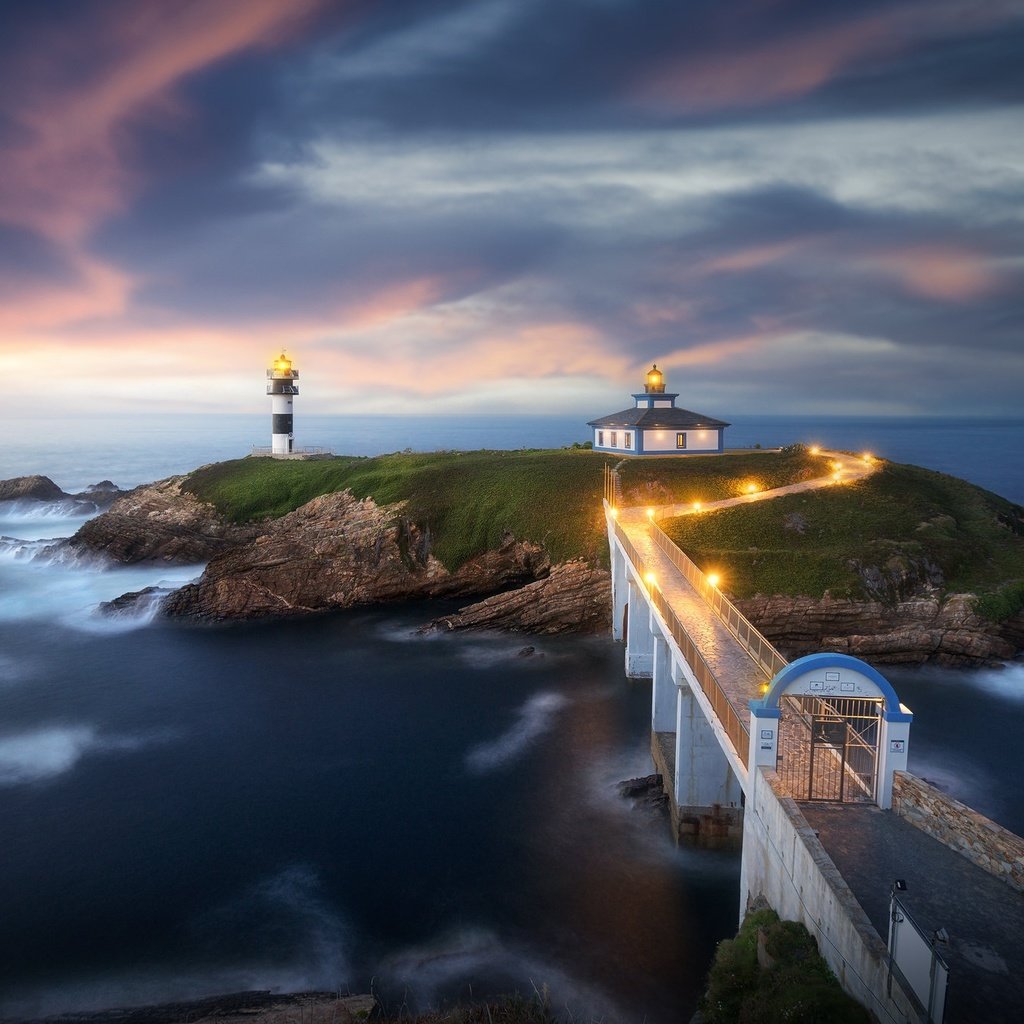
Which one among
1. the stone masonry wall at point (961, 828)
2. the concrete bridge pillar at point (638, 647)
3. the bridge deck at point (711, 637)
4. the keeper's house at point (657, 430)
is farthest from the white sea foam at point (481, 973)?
the keeper's house at point (657, 430)

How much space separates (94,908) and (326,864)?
19.8ft

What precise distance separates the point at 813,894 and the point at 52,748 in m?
29.5

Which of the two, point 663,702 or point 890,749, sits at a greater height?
point 890,749

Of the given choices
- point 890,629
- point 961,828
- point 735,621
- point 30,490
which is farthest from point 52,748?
point 30,490

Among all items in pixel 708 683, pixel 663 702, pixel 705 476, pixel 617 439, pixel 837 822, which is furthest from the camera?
pixel 617 439

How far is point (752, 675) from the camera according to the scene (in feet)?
65.5

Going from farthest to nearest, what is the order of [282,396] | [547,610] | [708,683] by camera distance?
[282,396] < [547,610] < [708,683]

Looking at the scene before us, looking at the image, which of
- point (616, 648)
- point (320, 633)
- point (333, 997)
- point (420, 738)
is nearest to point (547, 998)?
point (333, 997)

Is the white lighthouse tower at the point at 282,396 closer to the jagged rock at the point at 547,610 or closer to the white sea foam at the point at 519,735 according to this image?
the jagged rock at the point at 547,610

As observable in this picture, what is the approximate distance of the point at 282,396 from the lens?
3369 inches

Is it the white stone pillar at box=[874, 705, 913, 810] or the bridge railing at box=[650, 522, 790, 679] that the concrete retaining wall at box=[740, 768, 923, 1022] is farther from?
the bridge railing at box=[650, 522, 790, 679]

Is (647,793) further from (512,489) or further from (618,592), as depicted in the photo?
(512,489)

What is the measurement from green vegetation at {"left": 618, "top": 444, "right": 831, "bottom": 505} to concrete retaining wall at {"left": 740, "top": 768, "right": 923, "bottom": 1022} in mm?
40848

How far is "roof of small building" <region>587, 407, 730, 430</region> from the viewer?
210ft
